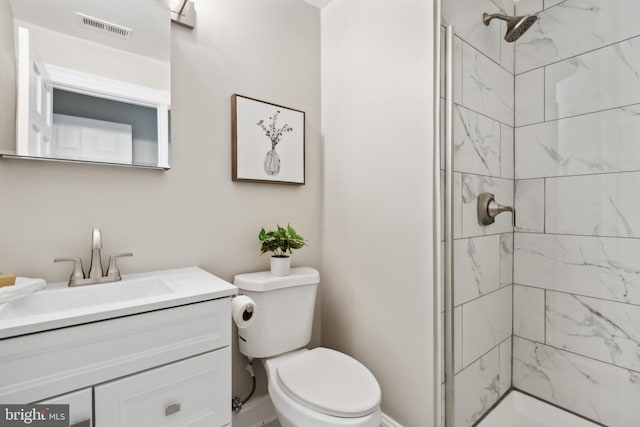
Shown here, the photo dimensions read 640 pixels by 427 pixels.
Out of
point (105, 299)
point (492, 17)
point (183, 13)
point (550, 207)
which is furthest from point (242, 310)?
point (492, 17)

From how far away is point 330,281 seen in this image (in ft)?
5.62

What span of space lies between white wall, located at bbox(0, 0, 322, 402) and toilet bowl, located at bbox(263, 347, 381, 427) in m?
0.37

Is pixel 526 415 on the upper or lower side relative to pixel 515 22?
lower

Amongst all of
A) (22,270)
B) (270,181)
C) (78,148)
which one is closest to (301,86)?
(270,181)

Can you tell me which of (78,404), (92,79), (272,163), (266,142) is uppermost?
(92,79)

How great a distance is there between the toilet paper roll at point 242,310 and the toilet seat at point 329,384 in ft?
0.89

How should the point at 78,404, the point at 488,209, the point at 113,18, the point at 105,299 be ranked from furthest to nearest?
the point at 488,209, the point at 113,18, the point at 105,299, the point at 78,404

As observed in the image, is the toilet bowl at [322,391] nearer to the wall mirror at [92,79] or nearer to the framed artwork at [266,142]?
the framed artwork at [266,142]

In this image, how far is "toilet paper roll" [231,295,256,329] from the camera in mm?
1109

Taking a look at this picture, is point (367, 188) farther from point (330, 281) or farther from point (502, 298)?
point (502, 298)

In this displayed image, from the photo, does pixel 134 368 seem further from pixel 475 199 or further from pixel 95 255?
pixel 475 199

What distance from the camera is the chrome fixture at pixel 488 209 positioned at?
54.0 inches

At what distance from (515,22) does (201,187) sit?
1.56 meters

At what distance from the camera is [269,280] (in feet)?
4.35
